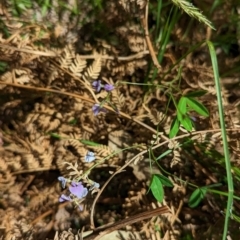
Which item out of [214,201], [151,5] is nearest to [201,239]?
[214,201]

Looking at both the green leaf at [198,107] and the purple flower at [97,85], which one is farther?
the purple flower at [97,85]

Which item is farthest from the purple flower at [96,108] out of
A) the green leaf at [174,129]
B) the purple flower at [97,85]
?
the green leaf at [174,129]

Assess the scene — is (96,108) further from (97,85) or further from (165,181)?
(165,181)

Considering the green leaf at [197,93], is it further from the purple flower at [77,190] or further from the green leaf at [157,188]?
the purple flower at [77,190]

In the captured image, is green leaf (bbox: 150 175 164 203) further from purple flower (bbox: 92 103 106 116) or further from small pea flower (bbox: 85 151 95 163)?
purple flower (bbox: 92 103 106 116)

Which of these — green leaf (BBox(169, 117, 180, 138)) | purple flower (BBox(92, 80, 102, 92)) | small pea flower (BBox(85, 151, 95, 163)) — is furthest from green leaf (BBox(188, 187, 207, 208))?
purple flower (BBox(92, 80, 102, 92))

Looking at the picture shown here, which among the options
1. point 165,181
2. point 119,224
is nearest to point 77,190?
point 119,224

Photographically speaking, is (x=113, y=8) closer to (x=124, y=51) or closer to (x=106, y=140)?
(x=124, y=51)
